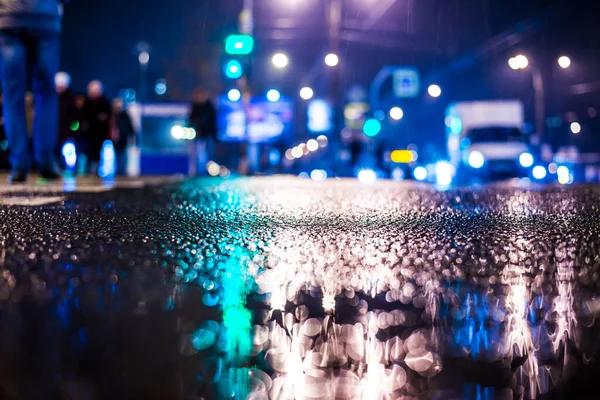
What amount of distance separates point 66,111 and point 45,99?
735cm

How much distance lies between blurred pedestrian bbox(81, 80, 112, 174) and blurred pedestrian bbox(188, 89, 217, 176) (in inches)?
102

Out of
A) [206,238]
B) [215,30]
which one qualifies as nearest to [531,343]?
[206,238]

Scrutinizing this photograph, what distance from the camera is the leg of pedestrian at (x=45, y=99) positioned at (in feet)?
19.1

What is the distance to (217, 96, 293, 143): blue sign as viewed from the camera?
2400 centimetres

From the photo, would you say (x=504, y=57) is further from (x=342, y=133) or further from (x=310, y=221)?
(x=310, y=221)

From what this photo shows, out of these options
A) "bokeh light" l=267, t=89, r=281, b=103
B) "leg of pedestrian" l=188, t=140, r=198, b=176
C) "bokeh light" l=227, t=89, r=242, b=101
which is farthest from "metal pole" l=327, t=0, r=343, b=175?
"leg of pedestrian" l=188, t=140, r=198, b=176

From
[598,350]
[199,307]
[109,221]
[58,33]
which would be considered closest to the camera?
[598,350]

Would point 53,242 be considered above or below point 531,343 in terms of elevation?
above

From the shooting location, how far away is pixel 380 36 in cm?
3170

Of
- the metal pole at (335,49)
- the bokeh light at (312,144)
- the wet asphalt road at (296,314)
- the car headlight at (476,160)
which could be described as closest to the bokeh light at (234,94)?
the metal pole at (335,49)

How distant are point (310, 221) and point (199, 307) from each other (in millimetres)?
1780

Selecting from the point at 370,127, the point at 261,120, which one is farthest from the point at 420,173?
the point at 261,120

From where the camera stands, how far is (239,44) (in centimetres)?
1539

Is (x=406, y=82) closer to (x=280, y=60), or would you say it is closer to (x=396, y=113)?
(x=280, y=60)
